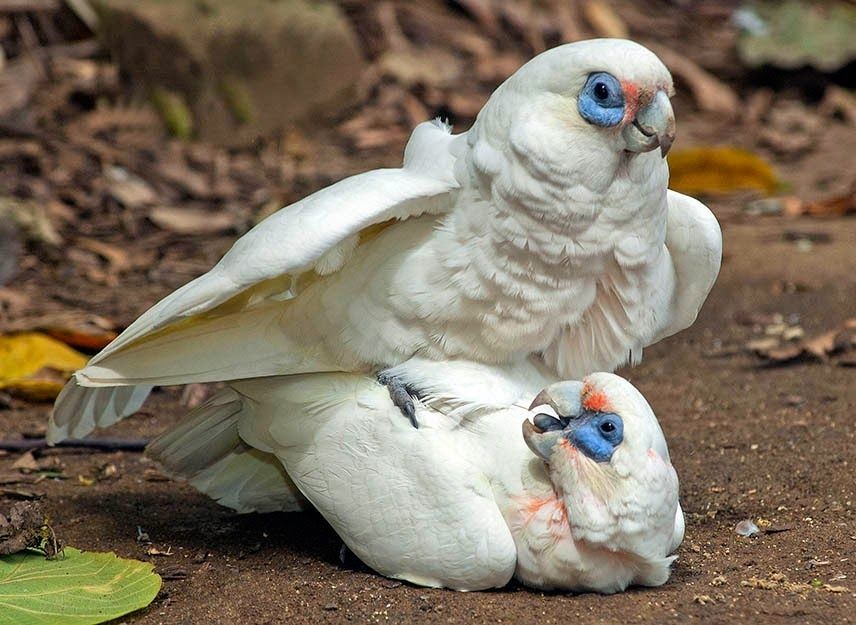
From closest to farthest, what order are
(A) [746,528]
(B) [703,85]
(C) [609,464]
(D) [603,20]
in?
(C) [609,464], (A) [746,528], (B) [703,85], (D) [603,20]

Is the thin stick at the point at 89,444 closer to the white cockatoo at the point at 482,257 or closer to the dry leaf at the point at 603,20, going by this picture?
the white cockatoo at the point at 482,257

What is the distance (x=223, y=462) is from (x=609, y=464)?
4.13 feet

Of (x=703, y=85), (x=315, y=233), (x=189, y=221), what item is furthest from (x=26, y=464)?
(x=703, y=85)

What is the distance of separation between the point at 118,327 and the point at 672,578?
276cm

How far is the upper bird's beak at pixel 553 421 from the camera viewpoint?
2.95 m

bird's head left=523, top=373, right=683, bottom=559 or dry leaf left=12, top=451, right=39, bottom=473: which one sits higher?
bird's head left=523, top=373, right=683, bottom=559

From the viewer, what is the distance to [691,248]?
3410mm

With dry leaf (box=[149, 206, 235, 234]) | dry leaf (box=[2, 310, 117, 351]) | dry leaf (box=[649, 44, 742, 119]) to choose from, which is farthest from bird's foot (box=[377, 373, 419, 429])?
dry leaf (box=[649, 44, 742, 119])

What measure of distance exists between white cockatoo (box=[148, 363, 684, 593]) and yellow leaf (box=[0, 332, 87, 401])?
1486 mm

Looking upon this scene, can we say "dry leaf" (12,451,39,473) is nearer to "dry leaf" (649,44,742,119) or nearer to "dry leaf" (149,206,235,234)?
"dry leaf" (149,206,235,234)

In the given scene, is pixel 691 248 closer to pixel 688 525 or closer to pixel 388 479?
pixel 688 525

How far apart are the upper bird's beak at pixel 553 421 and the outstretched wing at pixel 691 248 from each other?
632 mm

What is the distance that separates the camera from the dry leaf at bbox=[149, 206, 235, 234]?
639 cm

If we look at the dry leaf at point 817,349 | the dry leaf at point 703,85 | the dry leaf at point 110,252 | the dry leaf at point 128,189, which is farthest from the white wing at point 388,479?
the dry leaf at point 703,85
